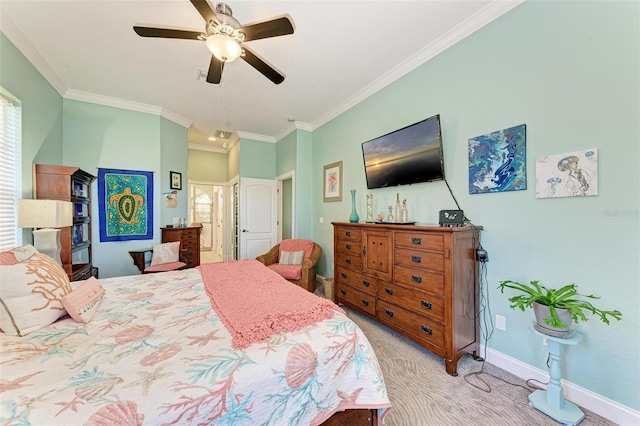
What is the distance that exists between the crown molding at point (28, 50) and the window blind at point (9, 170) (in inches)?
21.7

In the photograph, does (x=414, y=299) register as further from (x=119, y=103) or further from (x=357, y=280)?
(x=119, y=103)

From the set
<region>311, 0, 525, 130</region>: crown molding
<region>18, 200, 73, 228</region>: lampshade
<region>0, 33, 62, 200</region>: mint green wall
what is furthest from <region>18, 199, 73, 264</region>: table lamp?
<region>311, 0, 525, 130</region>: crown molding

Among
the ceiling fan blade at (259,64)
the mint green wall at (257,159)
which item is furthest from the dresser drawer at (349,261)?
the mint green wall at (257,159)

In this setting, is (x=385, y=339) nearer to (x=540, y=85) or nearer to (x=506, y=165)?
(x=506, y=165)

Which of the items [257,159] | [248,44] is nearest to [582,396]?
[248,44]

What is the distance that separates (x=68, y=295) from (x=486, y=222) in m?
2.91

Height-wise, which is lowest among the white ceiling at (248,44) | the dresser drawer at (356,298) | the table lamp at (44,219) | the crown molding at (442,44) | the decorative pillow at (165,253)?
the dresser drawer at (356,298)

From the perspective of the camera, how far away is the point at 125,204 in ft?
12.6

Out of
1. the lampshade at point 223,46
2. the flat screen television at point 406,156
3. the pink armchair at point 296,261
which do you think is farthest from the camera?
the pink armchair at point 296,261

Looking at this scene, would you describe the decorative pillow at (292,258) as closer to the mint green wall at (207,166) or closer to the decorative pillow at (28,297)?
the decorative pillow at (28,297)

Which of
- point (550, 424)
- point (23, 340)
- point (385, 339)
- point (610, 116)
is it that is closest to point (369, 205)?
point (385, 339)

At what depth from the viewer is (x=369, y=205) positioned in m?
3.13

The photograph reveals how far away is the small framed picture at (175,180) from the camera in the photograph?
435cm

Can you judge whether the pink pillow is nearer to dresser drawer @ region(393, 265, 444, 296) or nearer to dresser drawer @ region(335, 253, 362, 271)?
dresser drawer @ region(335, 253, 362, 271)
